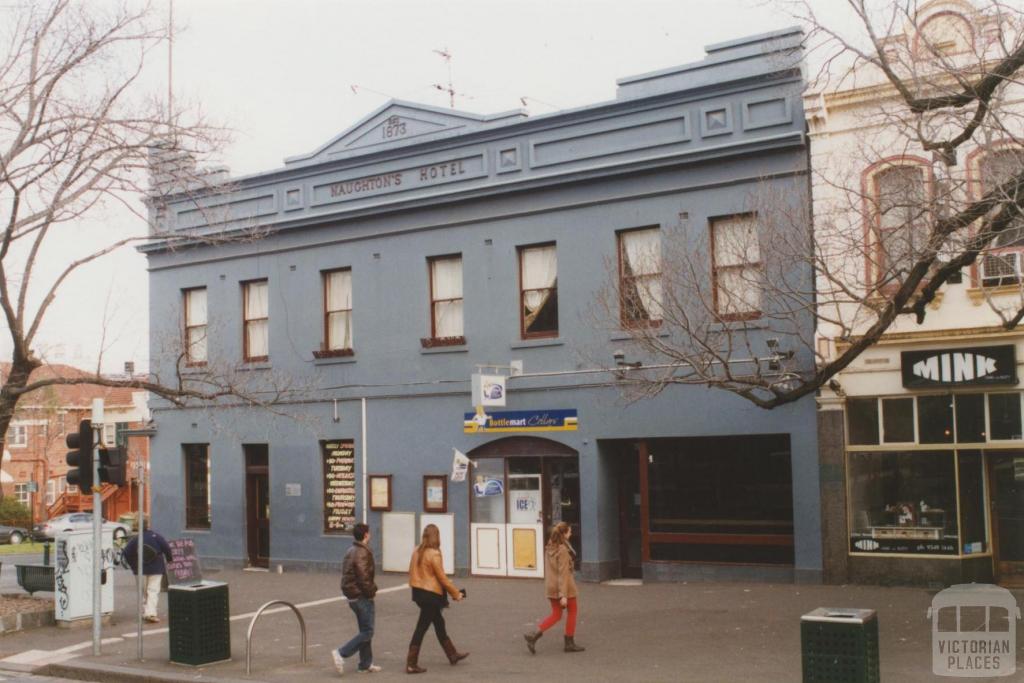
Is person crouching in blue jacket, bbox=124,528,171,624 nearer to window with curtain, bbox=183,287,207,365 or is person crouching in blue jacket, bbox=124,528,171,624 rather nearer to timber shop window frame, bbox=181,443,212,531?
timber shop window frame, bbox=181,443,212,531

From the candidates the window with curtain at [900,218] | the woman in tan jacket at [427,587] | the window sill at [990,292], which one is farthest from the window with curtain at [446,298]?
the woman in tan jacket at [427,587]

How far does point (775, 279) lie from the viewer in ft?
57.7

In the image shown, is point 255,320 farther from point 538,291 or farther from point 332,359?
point 538,291

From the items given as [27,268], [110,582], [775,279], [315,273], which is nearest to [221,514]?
[315,273]

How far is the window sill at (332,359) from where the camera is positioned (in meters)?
23.7

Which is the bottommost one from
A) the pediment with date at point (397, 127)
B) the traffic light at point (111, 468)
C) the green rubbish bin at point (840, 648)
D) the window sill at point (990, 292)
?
the green rubbish bin at point (840, 648)

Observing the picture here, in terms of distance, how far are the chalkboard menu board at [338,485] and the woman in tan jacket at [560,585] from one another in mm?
10657

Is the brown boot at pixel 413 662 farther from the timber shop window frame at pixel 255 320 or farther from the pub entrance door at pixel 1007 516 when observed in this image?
the timber shop window frame at pixel 255 320

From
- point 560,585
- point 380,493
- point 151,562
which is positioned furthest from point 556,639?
point 380,493

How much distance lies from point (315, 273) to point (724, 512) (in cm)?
1009

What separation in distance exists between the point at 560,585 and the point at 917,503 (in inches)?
290

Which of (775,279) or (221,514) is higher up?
(775,279)

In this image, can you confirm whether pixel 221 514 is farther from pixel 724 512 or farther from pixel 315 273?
pixel 724 512

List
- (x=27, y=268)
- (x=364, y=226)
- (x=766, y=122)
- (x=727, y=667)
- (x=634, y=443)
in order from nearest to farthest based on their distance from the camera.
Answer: (x=727, y=667) → (x=27, y=268) → (x=766, y=122) → (x=634, y=443) → (x=364, y=226)
